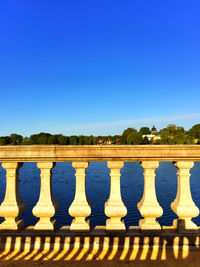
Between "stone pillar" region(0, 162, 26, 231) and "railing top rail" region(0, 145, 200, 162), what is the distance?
15 cm

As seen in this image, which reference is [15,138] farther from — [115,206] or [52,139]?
[115,206]

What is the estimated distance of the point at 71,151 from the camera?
3209 mm

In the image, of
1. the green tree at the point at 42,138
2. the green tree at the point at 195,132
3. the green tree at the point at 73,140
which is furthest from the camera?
the green tree at the point at 42,138

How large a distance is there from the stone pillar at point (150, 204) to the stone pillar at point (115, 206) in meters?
0.34

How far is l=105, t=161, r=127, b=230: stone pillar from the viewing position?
322cm

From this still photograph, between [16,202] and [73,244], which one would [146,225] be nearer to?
[73,244]

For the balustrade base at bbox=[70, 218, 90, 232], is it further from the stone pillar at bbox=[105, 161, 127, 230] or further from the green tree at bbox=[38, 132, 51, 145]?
the green tree at bbox=[38, 132, 51, 145]

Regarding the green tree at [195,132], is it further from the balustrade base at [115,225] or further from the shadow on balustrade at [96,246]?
the balustrade base at [115,225]

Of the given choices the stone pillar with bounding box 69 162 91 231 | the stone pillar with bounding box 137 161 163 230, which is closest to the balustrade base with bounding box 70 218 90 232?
the stone pillar with bounding box 69 162 91 231

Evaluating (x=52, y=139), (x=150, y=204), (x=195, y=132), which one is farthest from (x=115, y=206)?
(x=195, y=132)

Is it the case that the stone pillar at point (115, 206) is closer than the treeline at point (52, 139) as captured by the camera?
Yes

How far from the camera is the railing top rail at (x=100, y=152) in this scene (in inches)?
124

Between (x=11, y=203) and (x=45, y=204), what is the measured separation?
0.56 meters

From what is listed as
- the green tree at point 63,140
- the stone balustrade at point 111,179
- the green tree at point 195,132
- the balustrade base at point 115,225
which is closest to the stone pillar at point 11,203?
the stone balustrade at point 111,179
